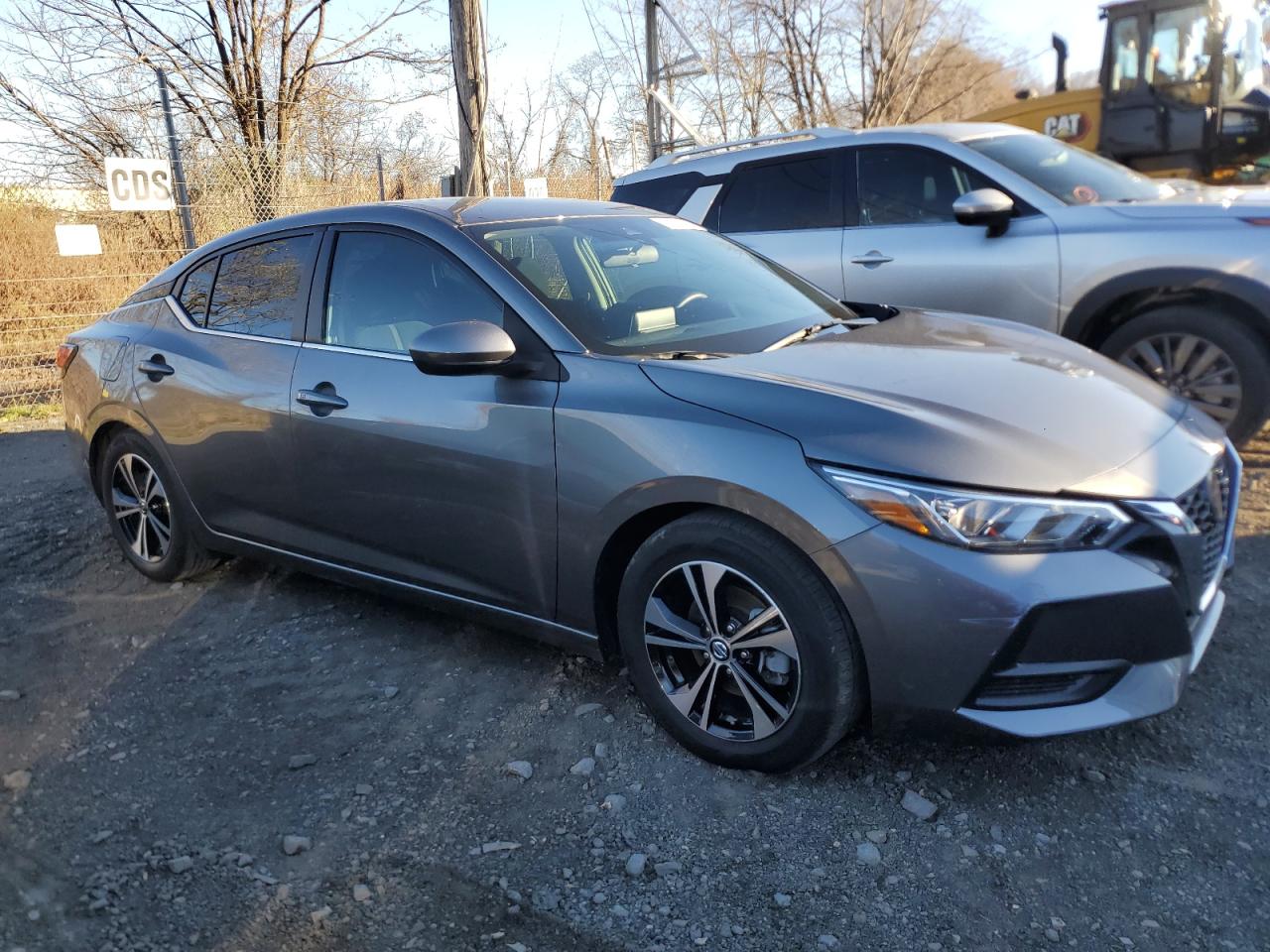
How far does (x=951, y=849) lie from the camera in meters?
2.51

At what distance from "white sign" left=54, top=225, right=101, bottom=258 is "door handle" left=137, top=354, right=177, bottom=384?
4.96 m

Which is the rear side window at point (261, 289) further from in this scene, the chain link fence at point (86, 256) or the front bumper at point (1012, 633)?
the chain link fence at point (86, 256)

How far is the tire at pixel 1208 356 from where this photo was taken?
15.9 feet

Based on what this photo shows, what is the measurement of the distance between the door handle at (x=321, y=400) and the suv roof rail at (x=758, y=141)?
3842mm

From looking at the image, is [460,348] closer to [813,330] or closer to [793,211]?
[813,330]

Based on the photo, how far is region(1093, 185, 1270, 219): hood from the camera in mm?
4902

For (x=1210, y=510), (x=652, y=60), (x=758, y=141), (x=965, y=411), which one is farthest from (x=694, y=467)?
(x=652, y=60)

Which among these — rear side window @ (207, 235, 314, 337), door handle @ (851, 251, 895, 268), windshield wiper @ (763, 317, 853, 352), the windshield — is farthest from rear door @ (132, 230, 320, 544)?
door handle @ (851, 251, 895, 268)

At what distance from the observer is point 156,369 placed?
13.9 ft

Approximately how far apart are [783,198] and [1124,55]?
6985mm

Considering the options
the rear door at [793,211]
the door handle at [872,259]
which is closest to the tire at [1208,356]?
the door handle at [872,259]

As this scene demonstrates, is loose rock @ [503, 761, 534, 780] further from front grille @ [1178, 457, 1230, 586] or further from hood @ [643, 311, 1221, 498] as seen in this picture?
front grille @ [1178, 457, 1230, 586]

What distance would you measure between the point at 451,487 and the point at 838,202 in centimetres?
380

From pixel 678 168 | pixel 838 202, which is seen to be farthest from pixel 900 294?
pixel 678 168
